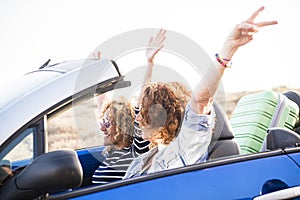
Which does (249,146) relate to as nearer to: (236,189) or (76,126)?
(236,189)

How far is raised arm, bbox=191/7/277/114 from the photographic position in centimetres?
203

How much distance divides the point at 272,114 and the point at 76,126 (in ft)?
4.98

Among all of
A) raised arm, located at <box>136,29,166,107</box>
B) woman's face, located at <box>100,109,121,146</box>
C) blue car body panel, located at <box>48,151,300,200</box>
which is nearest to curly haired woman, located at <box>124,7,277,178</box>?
raised arm, located at <box>136,29,166,107</box>

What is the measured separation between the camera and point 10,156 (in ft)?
5.71

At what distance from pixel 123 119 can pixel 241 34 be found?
104 centimetres

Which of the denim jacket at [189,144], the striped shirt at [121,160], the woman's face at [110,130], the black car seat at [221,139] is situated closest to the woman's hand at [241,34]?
the denim jacket at [189,144]

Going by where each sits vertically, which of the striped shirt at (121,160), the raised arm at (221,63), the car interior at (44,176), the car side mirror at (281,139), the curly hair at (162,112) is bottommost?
the striped shirt at (121,160)

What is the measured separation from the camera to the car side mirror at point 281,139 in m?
2.26

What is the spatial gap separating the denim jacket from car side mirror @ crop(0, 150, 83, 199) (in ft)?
2.18

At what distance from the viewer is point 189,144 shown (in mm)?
2211

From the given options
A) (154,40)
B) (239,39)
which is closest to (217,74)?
(239,39)

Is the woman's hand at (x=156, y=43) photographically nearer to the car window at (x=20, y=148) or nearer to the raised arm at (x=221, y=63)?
the raised arm at (x=221, y=63)

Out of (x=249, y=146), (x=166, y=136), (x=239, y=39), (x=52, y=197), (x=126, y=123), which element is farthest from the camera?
(x=249, y=146)

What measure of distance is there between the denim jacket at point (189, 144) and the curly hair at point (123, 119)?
506mm
